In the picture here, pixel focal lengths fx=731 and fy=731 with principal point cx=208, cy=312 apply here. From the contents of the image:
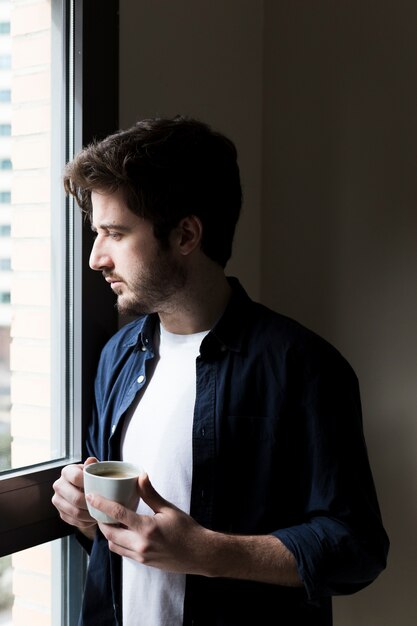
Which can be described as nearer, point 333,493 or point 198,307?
point 333,493

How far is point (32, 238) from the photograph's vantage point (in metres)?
1.32

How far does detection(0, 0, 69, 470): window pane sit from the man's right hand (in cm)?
14

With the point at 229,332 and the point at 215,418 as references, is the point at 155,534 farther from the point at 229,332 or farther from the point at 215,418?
the point at 229,332

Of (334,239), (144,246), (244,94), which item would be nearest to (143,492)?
(144,246)

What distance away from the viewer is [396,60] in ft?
5.33

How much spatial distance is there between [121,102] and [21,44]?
0.21m

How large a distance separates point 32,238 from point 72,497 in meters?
0.47

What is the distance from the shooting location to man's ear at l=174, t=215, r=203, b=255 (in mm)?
1191

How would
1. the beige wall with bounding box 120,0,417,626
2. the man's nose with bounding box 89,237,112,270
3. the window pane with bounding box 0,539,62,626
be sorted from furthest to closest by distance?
the beige wall with bounding box 120,0,417,626 → the window pane with bounding box 0,539,62,626 → the man's nose with bounding box 89,237,112,270

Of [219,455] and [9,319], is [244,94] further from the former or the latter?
[219,455]

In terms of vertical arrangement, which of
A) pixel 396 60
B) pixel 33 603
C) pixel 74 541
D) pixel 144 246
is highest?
pixel 396 60

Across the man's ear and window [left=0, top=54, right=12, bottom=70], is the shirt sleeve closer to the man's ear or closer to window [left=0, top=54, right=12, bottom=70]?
the man's ear

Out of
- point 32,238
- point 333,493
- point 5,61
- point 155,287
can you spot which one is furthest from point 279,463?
point 5,61

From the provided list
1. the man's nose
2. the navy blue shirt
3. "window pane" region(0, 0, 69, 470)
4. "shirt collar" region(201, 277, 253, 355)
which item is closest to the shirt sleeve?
the navy blue shirt
